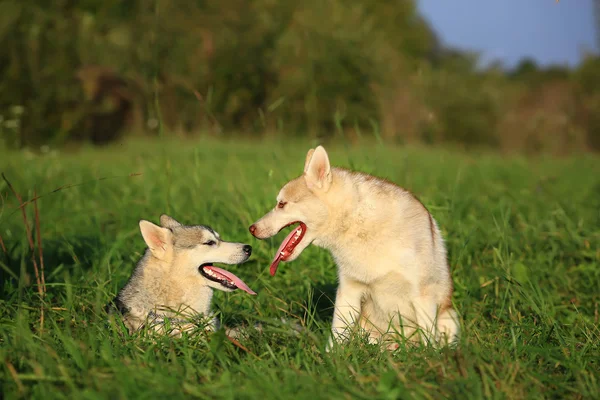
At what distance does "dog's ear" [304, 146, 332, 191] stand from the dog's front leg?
26.6 inches

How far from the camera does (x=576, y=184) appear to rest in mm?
10352

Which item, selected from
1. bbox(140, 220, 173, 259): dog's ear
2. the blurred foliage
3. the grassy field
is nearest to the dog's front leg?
the grassy field

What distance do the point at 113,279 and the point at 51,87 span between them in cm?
1122

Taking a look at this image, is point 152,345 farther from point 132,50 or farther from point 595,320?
point 132,50

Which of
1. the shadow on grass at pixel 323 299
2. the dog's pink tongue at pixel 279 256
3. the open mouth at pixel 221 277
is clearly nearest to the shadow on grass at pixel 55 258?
the open mouth at pixel 221 277

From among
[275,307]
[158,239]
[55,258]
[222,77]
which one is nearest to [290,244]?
[275,307]

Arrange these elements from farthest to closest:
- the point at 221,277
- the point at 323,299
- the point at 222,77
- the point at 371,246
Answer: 1. the point at 222,77
2. the point at 323,299
3. the point at 221,277
4. the point at 371,246

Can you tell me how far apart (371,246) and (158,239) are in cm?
153

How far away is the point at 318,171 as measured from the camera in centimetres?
430

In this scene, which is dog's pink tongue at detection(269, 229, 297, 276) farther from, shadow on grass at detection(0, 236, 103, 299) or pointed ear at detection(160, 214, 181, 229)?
shadow on grass at detection(0, 236, 103, 299)

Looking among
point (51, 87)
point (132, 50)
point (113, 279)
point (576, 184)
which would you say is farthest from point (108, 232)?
point (132, 50)

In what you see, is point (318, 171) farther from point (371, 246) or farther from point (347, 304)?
point (347, 304)

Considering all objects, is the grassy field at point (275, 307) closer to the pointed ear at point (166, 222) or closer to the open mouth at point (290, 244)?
the open mouth at point (290, 244)

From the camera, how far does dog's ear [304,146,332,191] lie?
13.9ft
